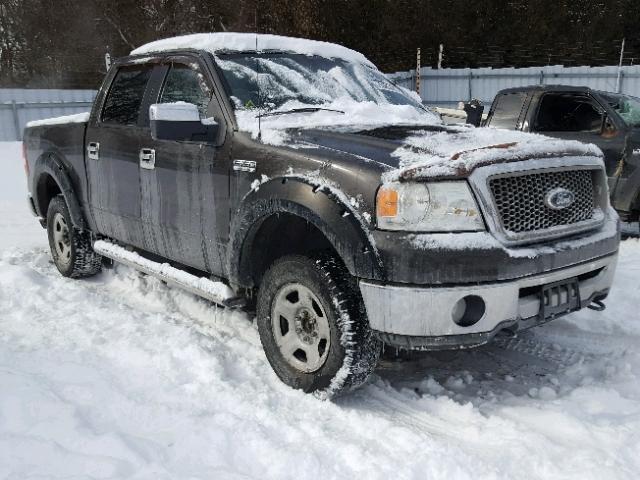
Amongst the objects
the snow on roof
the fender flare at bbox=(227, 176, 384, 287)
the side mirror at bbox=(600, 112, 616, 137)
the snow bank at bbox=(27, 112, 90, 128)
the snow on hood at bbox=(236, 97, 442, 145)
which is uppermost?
the snow on roof

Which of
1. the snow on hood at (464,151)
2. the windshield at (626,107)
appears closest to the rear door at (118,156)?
the snow on hood at (464,151)

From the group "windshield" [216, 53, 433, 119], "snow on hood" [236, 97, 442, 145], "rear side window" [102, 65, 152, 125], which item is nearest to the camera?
"snow on hood" [236, 97, 442, 145]

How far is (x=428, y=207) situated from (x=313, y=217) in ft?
1.83

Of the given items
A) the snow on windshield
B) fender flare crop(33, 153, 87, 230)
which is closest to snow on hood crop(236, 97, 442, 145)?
the snow on windshield

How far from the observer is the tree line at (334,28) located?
29.4 meters

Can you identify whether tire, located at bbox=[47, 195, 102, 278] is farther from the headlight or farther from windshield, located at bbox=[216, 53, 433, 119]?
the headlight

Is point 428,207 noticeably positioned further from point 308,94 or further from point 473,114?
point 473,114

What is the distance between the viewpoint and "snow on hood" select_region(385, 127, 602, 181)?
2.77 metres

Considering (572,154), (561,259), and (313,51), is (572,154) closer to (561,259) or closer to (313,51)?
(561,259)

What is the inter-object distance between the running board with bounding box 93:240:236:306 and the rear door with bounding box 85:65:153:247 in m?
0.10

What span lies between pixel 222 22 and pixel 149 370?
28744mm

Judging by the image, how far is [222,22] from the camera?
97.7 ft

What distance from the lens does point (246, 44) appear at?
416 centimetres

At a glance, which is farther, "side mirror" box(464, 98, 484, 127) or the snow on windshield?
"side mirror" box(464, 98, 484, 127)
